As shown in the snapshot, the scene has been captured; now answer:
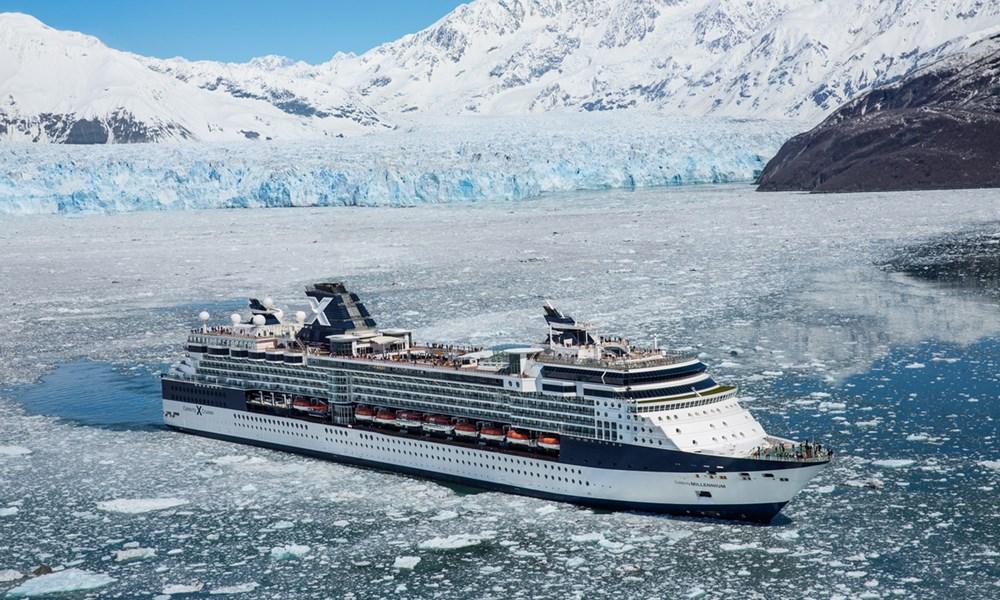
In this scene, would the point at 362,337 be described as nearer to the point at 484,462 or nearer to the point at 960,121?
the point at 484,462

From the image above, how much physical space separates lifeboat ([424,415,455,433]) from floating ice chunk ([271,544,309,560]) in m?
5.26

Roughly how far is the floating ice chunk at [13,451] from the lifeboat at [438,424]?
929 cm

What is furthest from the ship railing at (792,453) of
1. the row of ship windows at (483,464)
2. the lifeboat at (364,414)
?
the lifeboat at (364,414)

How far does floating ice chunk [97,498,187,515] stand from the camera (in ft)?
70.8

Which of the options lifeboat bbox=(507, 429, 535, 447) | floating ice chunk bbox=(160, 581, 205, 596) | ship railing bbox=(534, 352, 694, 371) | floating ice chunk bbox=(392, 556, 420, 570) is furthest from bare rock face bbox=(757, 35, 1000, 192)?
floating ice chunk bbox=(160, 581, 205, 596)

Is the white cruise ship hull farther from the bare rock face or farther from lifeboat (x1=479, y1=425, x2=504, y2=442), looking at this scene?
the bare rock face

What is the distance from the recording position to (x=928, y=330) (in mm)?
35188

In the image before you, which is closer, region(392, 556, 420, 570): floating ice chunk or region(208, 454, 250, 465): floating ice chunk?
region(392, 556, 420, 570): floating ice chunk

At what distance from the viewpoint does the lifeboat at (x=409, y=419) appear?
79.7 ft

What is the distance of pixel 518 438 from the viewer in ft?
73.6

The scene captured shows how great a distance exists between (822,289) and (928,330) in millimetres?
9918

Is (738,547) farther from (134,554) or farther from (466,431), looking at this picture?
(134,554)

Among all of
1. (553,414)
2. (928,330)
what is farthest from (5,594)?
(928,330)

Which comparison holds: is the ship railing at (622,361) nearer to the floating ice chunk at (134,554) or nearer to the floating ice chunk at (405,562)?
the floating ice chunk at (405,562)
